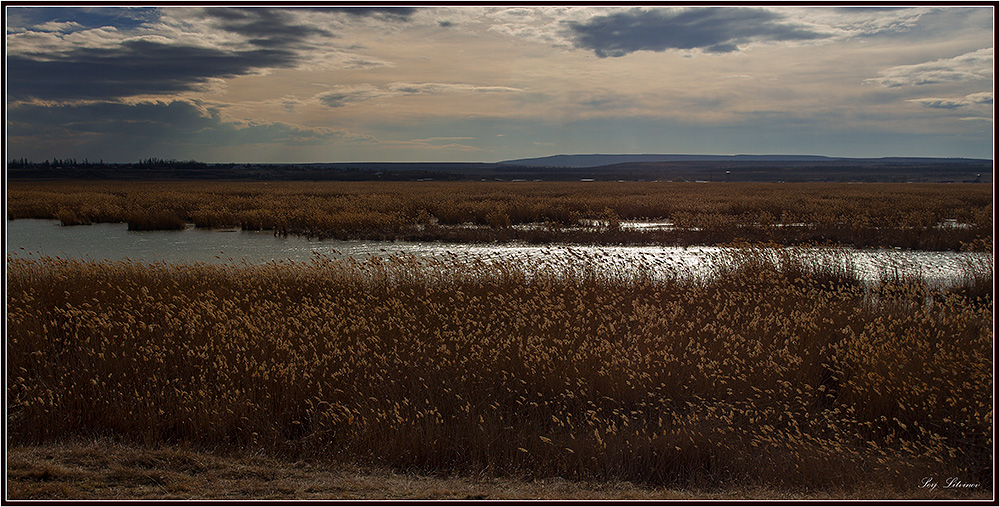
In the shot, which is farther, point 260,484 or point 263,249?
point 263,249

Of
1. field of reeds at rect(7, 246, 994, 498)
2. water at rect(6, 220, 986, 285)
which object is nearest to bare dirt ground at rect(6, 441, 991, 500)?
field of reeds at rect(7, 246, 994, 498)

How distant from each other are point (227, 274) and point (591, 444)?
30.1ft

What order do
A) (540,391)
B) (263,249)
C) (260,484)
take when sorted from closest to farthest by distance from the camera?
(260,484) → (540,391) → (263,249)

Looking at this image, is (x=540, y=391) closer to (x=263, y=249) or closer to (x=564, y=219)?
(x=263, y=249)

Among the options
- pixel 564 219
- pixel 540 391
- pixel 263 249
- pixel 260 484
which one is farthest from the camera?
pixel 564 219

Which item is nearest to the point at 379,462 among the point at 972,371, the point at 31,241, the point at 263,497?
the point at 263,497

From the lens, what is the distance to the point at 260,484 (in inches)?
181

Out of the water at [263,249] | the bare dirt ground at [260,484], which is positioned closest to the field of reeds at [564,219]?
the water at [263,249]

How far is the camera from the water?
17.9m

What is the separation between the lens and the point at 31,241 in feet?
77.6

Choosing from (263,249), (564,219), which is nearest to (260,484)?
(263,249)

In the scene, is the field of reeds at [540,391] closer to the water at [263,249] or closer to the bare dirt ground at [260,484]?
the bare dirt ground at [260,484]

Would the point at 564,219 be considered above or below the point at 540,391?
above

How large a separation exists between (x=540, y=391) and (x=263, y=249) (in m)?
18.4
